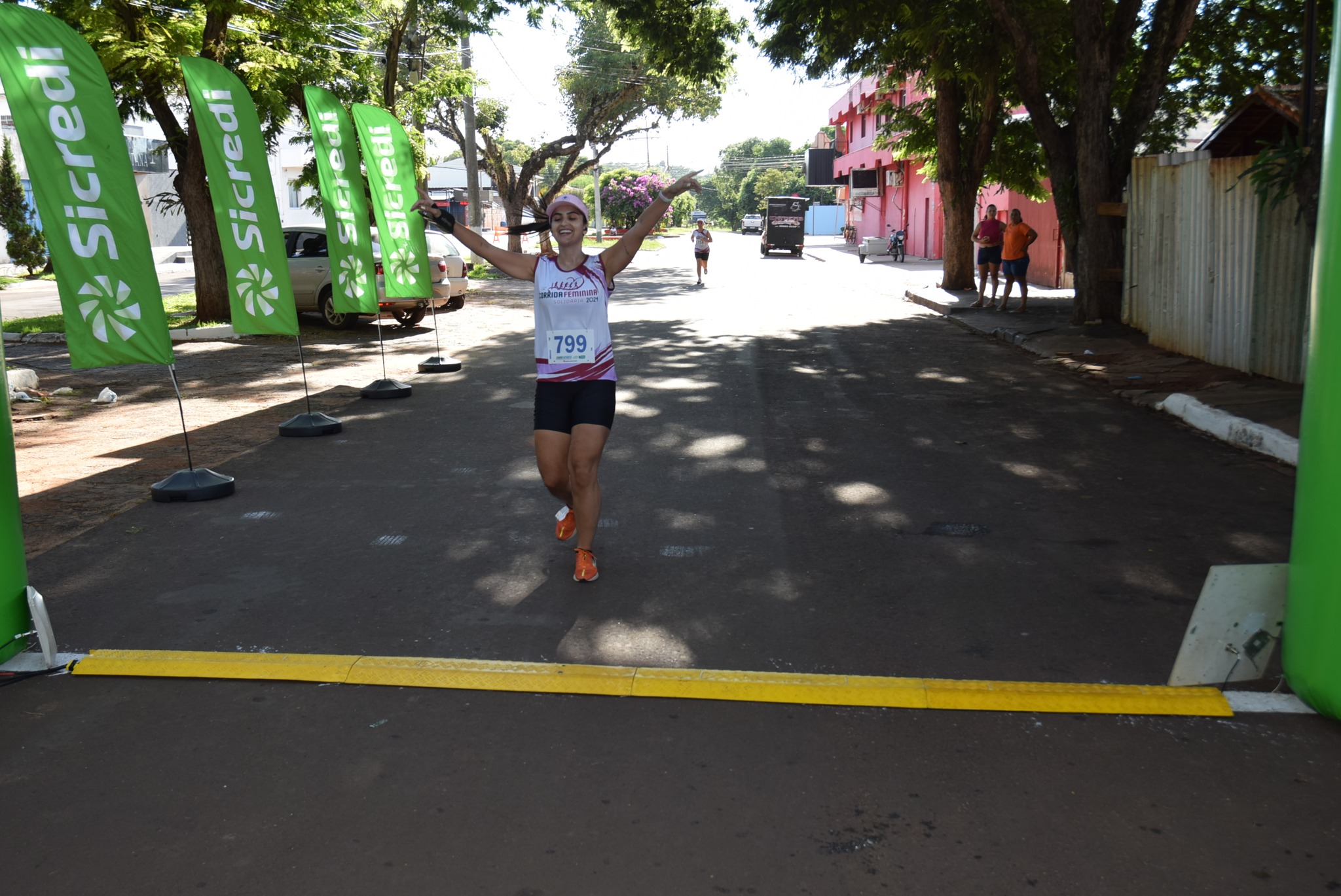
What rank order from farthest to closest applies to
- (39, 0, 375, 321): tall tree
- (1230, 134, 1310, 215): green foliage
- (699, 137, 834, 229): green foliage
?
(699, 137, 834, 229): green foliage, (39, 0, 375, 321): tall tree, (1230, 134, 1310, 215): green foliage

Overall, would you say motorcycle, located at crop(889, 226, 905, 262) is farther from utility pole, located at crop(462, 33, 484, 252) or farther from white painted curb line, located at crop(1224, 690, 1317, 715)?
white painted curb line, located at crop(1224, 690, 1317, 715)

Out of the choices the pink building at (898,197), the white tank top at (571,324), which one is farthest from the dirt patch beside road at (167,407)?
the pink building at (898,197)

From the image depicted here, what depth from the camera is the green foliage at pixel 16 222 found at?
32625 millimetres

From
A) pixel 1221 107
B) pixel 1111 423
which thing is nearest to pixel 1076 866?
pixel 1111 423

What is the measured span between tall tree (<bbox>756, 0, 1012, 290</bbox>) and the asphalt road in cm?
1000

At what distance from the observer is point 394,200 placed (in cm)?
1145

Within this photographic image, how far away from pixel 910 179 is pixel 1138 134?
28.3 meters

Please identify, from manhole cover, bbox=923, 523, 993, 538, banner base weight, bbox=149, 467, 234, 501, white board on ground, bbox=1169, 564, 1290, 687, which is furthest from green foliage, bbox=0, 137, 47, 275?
white board on ground, bbox=1169, 564, 1290, 687

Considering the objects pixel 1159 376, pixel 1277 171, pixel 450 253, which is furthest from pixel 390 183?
pixel 450 253

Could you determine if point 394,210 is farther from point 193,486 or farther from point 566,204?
point 566,204

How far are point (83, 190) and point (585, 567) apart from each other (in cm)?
349

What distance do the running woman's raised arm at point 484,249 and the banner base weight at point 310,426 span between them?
13.0 ft

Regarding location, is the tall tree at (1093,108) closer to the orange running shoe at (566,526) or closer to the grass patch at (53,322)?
the orange running shoe at (566,526)

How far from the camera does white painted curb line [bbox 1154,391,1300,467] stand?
783cm
